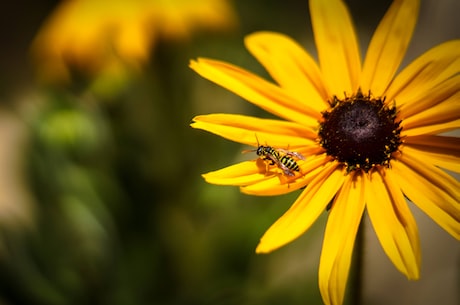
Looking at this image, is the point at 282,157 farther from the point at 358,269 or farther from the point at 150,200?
the point at 150,200

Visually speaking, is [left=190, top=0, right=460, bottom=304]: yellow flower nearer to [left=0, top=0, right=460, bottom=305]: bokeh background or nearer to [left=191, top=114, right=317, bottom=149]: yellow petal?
[left=191, top=114, right=317, bottom=149]: yellow petal

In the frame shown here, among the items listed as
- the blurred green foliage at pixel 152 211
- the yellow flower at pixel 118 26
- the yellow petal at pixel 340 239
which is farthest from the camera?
the blurred green foliage at pixel 152 211

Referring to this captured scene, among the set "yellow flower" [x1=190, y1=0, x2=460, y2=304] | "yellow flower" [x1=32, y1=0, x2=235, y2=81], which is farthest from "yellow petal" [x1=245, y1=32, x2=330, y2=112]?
"yellow flower" [x1=32, y1=0, x2=235, y2=81]

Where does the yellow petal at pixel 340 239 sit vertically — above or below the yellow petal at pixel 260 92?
below

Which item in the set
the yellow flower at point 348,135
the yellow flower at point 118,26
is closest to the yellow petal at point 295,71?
the yellow flower at point 348,135

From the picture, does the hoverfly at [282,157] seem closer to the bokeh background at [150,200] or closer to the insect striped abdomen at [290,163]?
the insect striped abdomen at [290,163]

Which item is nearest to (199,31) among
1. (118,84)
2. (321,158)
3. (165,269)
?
(118,84)

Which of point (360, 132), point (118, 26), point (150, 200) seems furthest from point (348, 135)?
point (150, 200)

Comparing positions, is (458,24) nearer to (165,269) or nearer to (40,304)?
(165,269)
